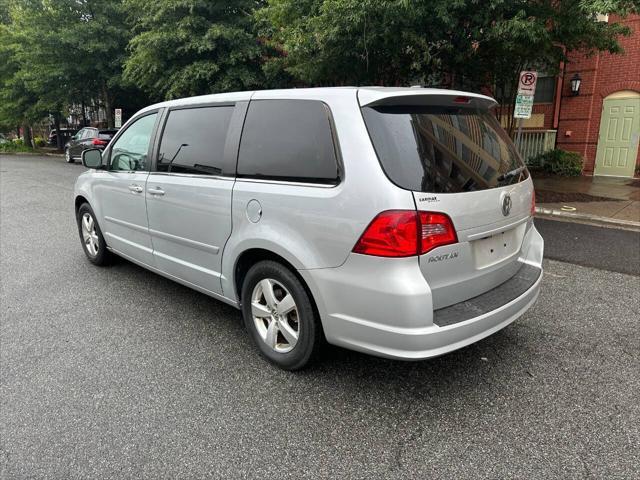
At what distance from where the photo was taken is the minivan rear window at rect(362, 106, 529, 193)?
255 centimetres

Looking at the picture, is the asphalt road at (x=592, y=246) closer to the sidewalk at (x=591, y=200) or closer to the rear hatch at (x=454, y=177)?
the sidewalk at (x=591, y=200)

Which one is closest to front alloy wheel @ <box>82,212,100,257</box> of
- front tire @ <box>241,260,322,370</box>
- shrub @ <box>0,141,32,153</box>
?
front tire @ <box>241,260,322,370</box>

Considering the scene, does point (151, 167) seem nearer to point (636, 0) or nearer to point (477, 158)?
point (477, 158)

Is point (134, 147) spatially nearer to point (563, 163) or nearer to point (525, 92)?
point (525, 92)

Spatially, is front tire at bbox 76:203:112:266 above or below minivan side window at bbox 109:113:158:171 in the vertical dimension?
below

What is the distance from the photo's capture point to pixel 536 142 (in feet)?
50.5

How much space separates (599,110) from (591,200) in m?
5.73

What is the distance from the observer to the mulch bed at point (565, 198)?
996 centimetres

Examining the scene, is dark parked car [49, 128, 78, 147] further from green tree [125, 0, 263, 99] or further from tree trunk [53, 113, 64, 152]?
green tree [125, 0, 263, 99]

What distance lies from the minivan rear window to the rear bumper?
48cm

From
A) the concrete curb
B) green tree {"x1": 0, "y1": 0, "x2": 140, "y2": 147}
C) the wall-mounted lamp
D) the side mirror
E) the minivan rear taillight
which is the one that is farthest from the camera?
green tree {"x1": 0, "y1": 0, "x2": 140, "y2": 147}

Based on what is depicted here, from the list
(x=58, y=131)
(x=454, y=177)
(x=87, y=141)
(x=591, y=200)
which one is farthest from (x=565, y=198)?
(x=58, y=131)

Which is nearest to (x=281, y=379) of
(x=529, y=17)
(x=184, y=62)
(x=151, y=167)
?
(x=151, y=167)

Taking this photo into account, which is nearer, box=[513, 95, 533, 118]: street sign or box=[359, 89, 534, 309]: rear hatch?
box=[359, 89, 534, 309]: rear hatch
